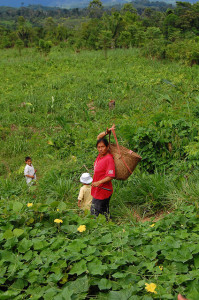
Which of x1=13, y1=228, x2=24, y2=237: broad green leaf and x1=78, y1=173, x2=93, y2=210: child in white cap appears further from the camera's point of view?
x1=78, y1=173, x2=93, y2=210: child in white cap

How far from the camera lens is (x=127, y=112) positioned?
31.7 feet

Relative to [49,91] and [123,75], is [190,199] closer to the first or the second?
[49,91]

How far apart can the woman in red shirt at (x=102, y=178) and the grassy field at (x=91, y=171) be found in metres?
0.30

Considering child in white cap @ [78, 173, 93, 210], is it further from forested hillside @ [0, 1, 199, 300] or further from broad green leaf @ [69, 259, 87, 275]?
broad green leaf @ [69, 259, 87, 275]

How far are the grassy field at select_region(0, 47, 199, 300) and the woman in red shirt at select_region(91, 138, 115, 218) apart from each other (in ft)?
0.98

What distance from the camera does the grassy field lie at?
2.32m

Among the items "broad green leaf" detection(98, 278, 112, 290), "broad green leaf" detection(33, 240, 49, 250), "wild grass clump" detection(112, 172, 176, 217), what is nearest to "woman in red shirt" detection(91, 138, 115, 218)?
"wild grass clump" detection(112, 172, 176, 217)

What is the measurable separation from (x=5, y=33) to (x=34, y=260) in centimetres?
3053

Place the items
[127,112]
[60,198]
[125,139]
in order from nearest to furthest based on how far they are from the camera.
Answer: [60,198]
[125,139]
[127,112]

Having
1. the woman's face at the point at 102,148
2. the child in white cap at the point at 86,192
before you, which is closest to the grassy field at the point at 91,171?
the child in white cap at the point at 86,192

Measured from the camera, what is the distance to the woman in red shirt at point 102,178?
13.4 feet

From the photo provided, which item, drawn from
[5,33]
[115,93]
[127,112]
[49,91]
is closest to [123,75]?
[115,93]

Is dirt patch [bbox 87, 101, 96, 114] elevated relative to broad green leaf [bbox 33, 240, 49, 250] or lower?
lower

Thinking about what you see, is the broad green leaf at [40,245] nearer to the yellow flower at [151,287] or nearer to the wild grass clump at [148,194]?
the yellow flower at [151,287]
